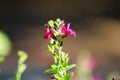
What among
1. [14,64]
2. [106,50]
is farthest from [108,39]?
[14,64]

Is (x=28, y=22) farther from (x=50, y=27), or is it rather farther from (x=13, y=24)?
(x=50, y=27)

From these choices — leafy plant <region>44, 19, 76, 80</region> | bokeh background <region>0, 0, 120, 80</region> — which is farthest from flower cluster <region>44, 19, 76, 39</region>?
bokeh background <region>0, 0, 120, 80</region>

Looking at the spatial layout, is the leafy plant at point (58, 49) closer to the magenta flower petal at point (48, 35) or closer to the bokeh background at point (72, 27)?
the magenta flower petal at point (48, 35)

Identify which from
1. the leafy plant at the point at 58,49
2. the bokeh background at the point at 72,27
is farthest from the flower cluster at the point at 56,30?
the bokeh background at the point at 72,27

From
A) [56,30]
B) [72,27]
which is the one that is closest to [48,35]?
[56,30]

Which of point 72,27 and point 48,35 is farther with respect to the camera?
point 72,27

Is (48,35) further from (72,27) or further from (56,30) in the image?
(72,27)

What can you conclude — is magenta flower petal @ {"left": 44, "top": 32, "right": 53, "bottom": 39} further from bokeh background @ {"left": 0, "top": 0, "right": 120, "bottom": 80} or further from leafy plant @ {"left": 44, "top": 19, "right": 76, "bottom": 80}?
bokeh background @ {"left": 0, "top": 0, "right": 120, "bottom": 80}

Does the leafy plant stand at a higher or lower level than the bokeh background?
lower
